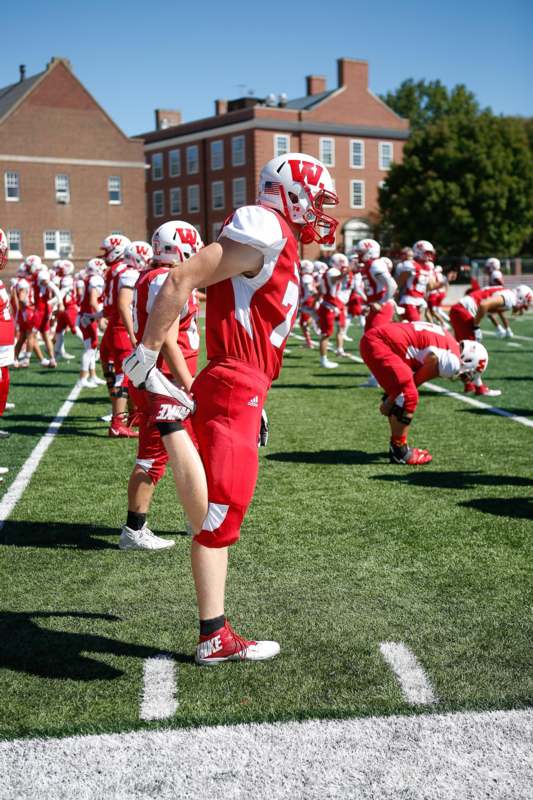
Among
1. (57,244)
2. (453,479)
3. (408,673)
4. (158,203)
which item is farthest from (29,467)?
(158,203)

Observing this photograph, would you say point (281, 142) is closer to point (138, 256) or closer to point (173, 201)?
point (173, 201)

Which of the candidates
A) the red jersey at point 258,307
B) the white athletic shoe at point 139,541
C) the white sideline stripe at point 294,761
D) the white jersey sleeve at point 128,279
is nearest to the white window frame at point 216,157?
the white jersey sleeve at point 128,279

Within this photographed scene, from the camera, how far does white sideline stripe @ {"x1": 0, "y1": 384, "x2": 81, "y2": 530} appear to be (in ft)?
22.1

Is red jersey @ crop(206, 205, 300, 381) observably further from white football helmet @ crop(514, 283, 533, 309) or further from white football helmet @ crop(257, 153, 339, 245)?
white football helmet @ crop(514, 283, 533, 309)

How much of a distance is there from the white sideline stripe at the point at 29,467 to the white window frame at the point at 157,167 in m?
64.6

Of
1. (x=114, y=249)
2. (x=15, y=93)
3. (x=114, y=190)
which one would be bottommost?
(x=114, y=249)

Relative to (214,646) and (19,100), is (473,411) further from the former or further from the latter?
(19,100)

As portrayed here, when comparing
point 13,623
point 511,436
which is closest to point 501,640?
point 13,623

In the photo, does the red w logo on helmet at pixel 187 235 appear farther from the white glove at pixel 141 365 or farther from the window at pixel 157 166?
the window at pixel 157 166

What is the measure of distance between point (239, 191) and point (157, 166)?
11810 mm

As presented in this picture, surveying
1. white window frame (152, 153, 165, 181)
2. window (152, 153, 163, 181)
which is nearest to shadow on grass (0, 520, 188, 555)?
white window frame (152, 153, 165, 181)

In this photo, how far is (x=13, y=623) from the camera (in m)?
4.38

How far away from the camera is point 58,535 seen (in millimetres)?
5957

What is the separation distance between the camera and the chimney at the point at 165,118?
77.5 metres
